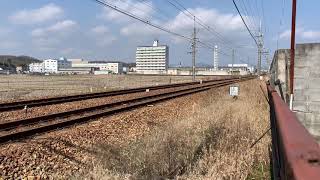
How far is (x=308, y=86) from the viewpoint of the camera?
12367 mm

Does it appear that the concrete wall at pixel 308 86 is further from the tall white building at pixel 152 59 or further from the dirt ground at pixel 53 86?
the tall white building at pixel 152 59

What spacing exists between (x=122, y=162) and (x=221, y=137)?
10.7 ft

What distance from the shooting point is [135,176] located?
7.38 metres

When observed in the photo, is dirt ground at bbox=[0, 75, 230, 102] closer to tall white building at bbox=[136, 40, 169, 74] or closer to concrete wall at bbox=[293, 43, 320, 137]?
concrete wall at bbox=[293, 43, 320, 137]

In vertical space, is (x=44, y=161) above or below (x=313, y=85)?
below

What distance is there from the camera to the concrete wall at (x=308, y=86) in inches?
474

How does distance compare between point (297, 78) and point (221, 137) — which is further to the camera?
point (297, 78)

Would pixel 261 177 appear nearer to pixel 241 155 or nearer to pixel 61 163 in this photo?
pixel 241 155

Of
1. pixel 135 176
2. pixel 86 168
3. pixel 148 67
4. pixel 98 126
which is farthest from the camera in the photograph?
pixel 148 67

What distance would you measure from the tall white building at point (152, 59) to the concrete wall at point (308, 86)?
163 m

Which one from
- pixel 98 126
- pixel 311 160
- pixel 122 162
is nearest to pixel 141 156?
pixel 122 162

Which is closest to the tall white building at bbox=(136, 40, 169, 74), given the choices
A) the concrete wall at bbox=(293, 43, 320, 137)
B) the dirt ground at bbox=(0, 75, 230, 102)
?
the dirt ground at bbox=(0, 75, 230, 102)

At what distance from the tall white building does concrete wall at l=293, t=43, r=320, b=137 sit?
→ 16269 cm

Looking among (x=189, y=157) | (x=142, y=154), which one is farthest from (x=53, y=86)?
(x=189, y=157)
